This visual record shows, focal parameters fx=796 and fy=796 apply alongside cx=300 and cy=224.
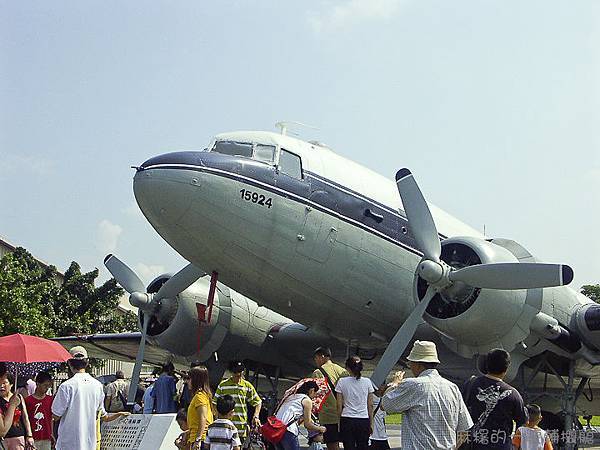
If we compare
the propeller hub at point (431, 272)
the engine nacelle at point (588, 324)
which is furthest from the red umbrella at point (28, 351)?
the engine nacelle at point (588, 324)

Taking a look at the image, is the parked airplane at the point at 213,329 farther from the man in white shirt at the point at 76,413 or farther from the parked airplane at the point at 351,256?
the man in white shirt at the point at 76,413

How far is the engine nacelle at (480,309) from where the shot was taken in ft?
37.5

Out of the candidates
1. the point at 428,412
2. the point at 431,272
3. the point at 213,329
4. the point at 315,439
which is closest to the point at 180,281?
the point at 213,329

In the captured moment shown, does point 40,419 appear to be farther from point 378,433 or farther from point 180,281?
point 180,281

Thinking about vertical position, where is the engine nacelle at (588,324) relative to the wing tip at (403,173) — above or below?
below

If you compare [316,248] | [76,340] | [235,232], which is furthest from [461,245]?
[76,340]

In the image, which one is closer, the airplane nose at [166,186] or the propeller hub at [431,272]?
the propeller hub at [431,272]

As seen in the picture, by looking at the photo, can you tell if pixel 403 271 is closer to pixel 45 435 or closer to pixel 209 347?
pixel 209 347

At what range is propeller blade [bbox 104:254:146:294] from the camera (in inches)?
620

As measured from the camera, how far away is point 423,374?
5312 mm

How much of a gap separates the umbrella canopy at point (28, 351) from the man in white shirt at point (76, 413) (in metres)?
1.56

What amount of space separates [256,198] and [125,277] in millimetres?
5324

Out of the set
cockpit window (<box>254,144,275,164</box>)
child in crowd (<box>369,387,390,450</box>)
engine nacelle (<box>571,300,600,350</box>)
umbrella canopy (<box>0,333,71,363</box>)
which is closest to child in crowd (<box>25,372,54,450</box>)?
umbrella canopy (<box>0,333,71,363</box>)

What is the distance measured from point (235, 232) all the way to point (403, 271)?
2.93 meters
